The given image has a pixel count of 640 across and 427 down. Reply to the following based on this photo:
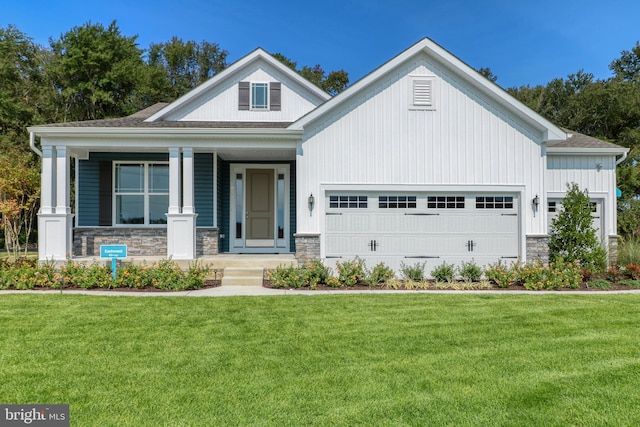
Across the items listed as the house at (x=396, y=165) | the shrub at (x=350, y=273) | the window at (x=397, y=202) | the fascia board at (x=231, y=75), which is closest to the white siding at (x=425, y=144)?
the house at (x=396, y=165)

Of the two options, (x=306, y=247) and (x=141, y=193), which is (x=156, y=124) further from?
(x=306, y=247)

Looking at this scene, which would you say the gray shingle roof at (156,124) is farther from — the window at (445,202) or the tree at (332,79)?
the tree at (332,79)

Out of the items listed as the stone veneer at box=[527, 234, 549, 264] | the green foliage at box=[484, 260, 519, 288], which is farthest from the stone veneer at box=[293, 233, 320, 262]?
the stone veneer at box=[527, 234, 549, 264]

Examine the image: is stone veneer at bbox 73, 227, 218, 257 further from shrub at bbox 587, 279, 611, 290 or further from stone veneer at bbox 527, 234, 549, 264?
shrub at bbox 587, 279, 611, 290

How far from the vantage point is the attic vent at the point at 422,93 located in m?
10.2

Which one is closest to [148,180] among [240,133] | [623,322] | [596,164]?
[240,133]

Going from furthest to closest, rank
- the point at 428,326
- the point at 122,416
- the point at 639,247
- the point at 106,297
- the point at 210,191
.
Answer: the point at 210,191, the point at 639,247, the point at 106,297, the point at 428,326, the point at 122,416

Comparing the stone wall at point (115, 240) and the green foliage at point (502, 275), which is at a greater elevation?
the stone wall at point (115, 240)

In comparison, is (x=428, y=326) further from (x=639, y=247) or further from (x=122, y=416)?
(x=639, y=247)

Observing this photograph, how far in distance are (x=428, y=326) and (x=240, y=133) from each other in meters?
6.70

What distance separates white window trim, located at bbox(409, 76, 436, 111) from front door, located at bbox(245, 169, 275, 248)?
15.1ft

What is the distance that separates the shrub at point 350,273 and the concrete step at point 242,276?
72.1 inches

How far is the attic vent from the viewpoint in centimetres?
1017

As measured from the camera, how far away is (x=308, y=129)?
10.1m
